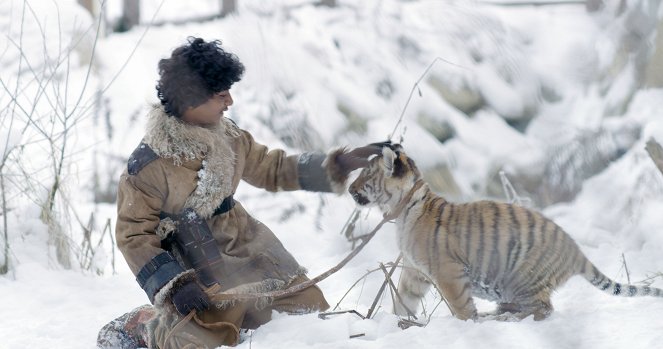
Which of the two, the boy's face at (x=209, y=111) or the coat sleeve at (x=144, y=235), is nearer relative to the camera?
the coat sleeve at (x=144, y=235)

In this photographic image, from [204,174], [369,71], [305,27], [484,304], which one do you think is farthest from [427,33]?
[204,174]

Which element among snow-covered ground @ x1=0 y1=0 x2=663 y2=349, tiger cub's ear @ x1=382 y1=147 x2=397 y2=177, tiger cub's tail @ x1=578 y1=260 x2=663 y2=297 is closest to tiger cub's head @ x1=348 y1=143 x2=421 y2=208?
tiger cub's ear @ x1=382 y1=147 x2=397 y2=177

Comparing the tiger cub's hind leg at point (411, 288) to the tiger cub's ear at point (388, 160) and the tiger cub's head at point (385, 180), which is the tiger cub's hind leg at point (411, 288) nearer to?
the tiger cub's head at point (385, 180)

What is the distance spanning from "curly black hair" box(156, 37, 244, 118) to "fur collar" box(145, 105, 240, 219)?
67mm

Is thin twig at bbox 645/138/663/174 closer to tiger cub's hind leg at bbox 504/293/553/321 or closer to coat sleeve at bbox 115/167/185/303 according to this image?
tiger cub's hind leg at bbox 504/293/553/321

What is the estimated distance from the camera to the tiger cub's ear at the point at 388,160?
10.6 ft

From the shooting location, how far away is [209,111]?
3.18 m

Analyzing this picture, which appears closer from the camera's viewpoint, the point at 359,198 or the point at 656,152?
the point at 359,198

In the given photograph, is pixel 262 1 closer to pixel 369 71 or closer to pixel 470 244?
pixel 369 71

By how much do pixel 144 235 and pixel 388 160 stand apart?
97 centimetres

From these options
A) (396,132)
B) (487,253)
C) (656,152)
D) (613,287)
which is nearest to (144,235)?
(487,253)

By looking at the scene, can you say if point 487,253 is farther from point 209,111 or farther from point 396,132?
point 396,132

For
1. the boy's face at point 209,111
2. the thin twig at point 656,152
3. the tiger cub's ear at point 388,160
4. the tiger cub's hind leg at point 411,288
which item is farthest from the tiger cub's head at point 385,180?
the thin twig at point 656,152

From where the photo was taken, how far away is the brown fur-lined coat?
Answer: 308 centimetres
